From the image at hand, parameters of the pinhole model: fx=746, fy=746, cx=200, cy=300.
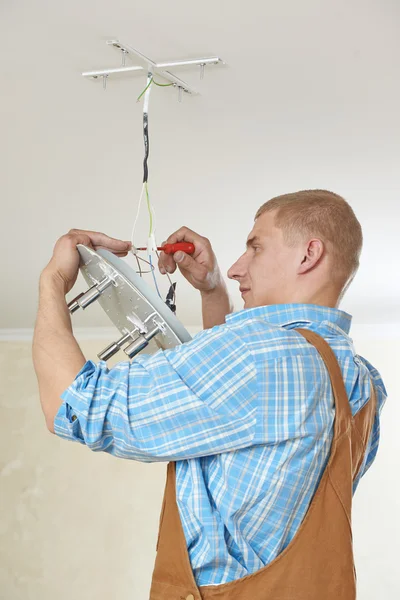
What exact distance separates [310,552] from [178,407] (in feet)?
1.05

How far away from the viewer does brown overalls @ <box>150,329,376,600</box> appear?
3.82ft

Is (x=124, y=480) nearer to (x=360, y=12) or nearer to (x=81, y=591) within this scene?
(x=81, y=591)

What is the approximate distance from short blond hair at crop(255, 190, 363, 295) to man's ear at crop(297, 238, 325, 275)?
0.02m

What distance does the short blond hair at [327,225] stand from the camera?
137 cm

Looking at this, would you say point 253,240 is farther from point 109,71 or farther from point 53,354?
point 109,71

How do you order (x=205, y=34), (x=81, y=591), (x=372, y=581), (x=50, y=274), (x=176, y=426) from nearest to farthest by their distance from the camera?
(x=176, y=426) < (x=50, y=274) < (x=205, y=34) < (x=372, y=581) < (x=81, y=591)

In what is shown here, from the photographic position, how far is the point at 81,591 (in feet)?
17.0

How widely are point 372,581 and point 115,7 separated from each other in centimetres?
A: 430

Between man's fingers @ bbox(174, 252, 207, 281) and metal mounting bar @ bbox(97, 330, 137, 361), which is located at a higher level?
man's fingers @ bbox(174, 252, 207, 281)

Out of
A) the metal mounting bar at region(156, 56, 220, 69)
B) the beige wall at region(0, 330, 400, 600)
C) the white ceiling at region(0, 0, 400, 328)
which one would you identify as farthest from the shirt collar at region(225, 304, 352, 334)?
the beige wall at region(0, 330, 400, 600)

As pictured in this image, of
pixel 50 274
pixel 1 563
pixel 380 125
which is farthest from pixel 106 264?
pixel 1 563

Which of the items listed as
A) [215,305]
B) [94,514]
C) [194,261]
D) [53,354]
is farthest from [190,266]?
[94,514]

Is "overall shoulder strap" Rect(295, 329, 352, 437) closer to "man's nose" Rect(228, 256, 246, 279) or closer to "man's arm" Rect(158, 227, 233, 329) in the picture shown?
"man's nose" Rect(228, 256, 246, 279)

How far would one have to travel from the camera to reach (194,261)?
69.7 inches
